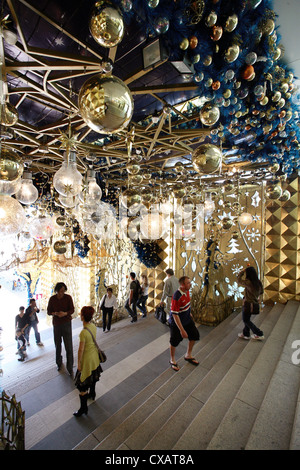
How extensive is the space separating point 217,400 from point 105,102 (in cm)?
292

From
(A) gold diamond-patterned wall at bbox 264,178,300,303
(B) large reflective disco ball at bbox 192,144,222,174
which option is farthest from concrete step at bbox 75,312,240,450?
(A) gold diamond-patterned wall at bbox 264,178,300,303

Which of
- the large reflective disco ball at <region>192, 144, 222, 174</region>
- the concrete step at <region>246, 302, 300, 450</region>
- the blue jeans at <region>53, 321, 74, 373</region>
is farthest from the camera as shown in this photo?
the blue jeans at <region>53, 321, 74, 373</region>

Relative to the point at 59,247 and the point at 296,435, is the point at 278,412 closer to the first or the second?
the point at 296,435

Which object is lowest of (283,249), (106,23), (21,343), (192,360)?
(21,343)

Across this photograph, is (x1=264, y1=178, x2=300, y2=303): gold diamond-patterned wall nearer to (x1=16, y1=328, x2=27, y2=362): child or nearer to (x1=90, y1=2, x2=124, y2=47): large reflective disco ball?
(x1=90, y1=2, x2=124, y2=47): large reflective disco ball

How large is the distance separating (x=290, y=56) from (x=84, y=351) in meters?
3.83

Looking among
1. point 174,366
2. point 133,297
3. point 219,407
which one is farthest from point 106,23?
point 133,297

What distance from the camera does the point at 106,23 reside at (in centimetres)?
84

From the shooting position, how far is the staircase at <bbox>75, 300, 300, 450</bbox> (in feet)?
6.07

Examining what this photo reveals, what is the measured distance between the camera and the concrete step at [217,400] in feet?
6.17

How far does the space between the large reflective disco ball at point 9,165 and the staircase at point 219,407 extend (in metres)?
2.42

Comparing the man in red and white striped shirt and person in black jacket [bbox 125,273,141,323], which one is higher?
the man in red and white striped shirt
